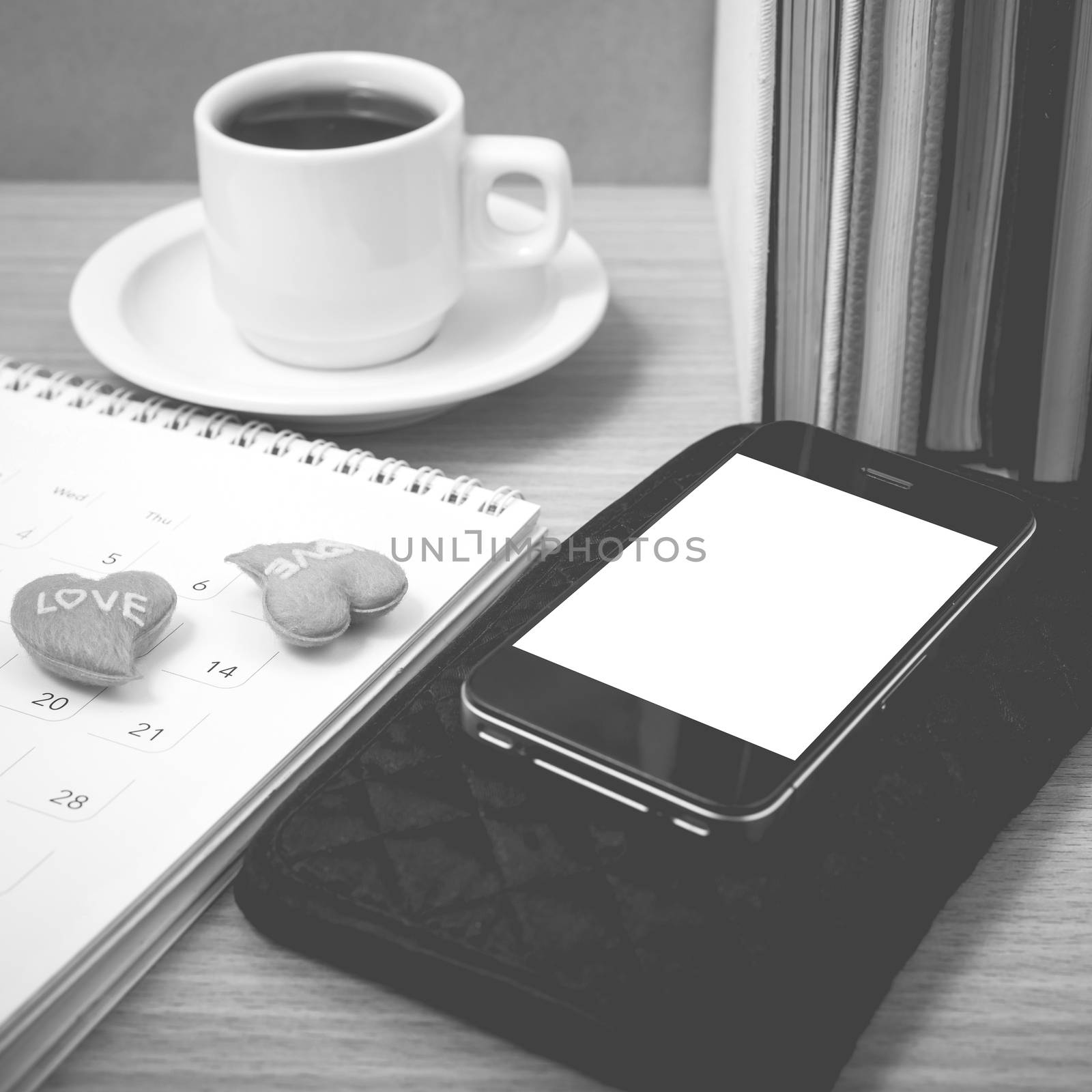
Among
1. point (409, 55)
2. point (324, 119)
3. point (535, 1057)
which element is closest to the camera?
point (535, 1057)

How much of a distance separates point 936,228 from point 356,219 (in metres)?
0.26

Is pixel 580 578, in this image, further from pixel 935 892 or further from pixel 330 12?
pixel 330 12

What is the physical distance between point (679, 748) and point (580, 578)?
0.31 feet

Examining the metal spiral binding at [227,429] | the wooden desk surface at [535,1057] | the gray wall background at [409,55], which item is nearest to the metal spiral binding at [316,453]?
the metal spiral binding at [227,429]

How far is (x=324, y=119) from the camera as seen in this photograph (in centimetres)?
63

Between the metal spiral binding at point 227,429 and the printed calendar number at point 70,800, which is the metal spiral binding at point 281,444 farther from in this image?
the printed calendar number at point 70,800

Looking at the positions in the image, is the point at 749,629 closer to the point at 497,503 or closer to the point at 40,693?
the point at 497,503

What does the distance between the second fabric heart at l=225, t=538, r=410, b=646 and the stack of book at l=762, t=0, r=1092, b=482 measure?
9.2 inches

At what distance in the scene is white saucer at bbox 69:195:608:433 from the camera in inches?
23.1

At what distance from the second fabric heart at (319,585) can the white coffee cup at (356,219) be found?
0.17 m

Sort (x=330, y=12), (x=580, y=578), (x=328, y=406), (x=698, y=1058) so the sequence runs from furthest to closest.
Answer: (x=330, y=12), (x=328, y=406), (x=580, y=578), (x=698, y=1058)

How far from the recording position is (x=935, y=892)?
38 centimetres

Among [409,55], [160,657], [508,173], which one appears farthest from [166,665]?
[409,55]

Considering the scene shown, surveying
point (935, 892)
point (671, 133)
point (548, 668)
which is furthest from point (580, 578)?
point (671, 133)
